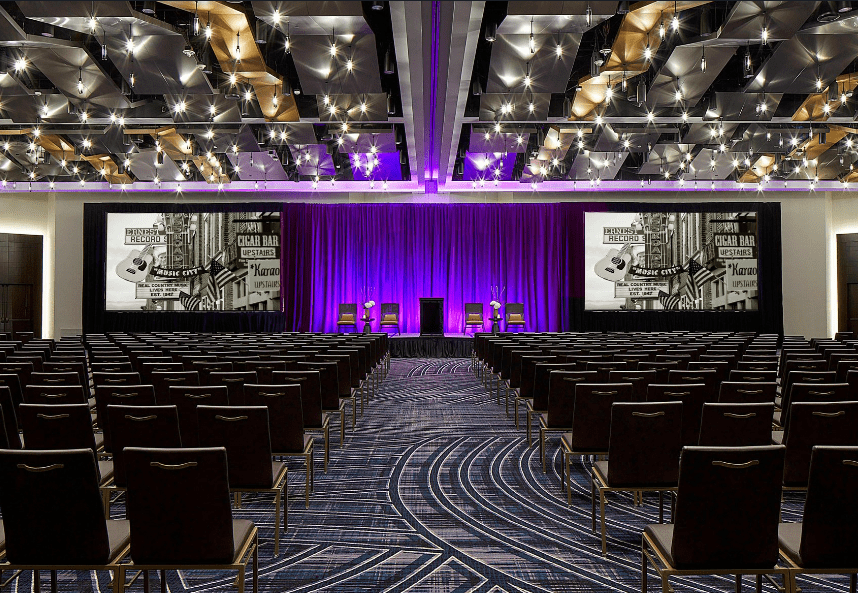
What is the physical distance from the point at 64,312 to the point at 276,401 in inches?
702

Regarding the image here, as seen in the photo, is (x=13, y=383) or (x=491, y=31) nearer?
(x=13, y=383)

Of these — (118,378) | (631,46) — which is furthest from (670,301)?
(118,378)

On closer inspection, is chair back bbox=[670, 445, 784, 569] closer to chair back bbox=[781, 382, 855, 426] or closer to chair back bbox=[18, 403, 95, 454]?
chair back bbox=[781, 382, 855, 426]

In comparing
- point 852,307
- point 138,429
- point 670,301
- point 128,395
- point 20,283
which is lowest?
point 138,429

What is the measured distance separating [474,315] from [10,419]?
45.8ft

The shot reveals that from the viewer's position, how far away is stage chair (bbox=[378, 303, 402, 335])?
17.7 metres

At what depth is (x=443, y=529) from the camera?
12.9 ft

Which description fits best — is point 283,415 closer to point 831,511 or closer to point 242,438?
point 242,438

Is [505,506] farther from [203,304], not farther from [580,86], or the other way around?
[203,304]

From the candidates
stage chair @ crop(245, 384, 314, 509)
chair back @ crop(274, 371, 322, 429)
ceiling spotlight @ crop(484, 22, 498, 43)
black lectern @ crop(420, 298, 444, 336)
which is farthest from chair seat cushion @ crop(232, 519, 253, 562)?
black lectern @ crop(420, 298, 444, 336)

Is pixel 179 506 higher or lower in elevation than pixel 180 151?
lower

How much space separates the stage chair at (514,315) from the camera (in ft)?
57.5

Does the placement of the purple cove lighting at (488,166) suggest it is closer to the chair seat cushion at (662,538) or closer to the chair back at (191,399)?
the chair back at (191,399)

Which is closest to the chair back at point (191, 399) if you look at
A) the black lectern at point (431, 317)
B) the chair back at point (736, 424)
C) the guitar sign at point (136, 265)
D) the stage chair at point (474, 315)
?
the chair back at point (736, 424)
